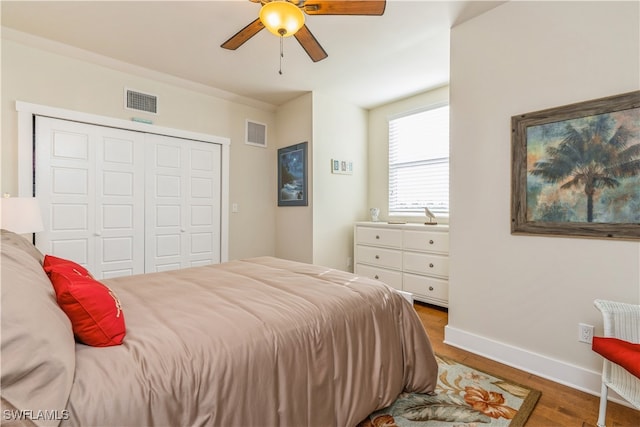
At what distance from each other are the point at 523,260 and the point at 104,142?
399 centimetres

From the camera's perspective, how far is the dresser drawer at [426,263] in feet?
10.3

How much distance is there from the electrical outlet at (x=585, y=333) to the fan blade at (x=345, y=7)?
2346mm

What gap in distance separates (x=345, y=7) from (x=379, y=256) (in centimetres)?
272

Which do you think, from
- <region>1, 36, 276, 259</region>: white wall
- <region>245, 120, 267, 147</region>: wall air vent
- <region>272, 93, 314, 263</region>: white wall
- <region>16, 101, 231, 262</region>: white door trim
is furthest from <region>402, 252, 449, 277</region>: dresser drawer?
<region>16, 101, 231, 262</region>: white door trim

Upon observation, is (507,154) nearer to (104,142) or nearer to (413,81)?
(413,81)

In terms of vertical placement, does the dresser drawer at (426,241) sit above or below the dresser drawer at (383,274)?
above

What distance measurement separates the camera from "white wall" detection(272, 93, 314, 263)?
12.5 ft

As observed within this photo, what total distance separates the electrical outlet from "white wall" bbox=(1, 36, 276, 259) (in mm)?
3518

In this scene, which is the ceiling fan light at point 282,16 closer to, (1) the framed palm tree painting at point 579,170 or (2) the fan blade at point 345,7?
(2) the fan blade at point 345,7

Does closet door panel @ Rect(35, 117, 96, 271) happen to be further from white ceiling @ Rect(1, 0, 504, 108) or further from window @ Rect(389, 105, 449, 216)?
window @ Rect(389, 105, 449, 216)

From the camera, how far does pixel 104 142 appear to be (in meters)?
3.01

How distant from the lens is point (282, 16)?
1683 mm

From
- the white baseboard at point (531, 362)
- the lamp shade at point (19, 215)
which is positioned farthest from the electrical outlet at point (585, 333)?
the lamp shade at point (19, 215)

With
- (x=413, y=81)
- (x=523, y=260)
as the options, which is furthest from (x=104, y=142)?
(x=523, y=260)
